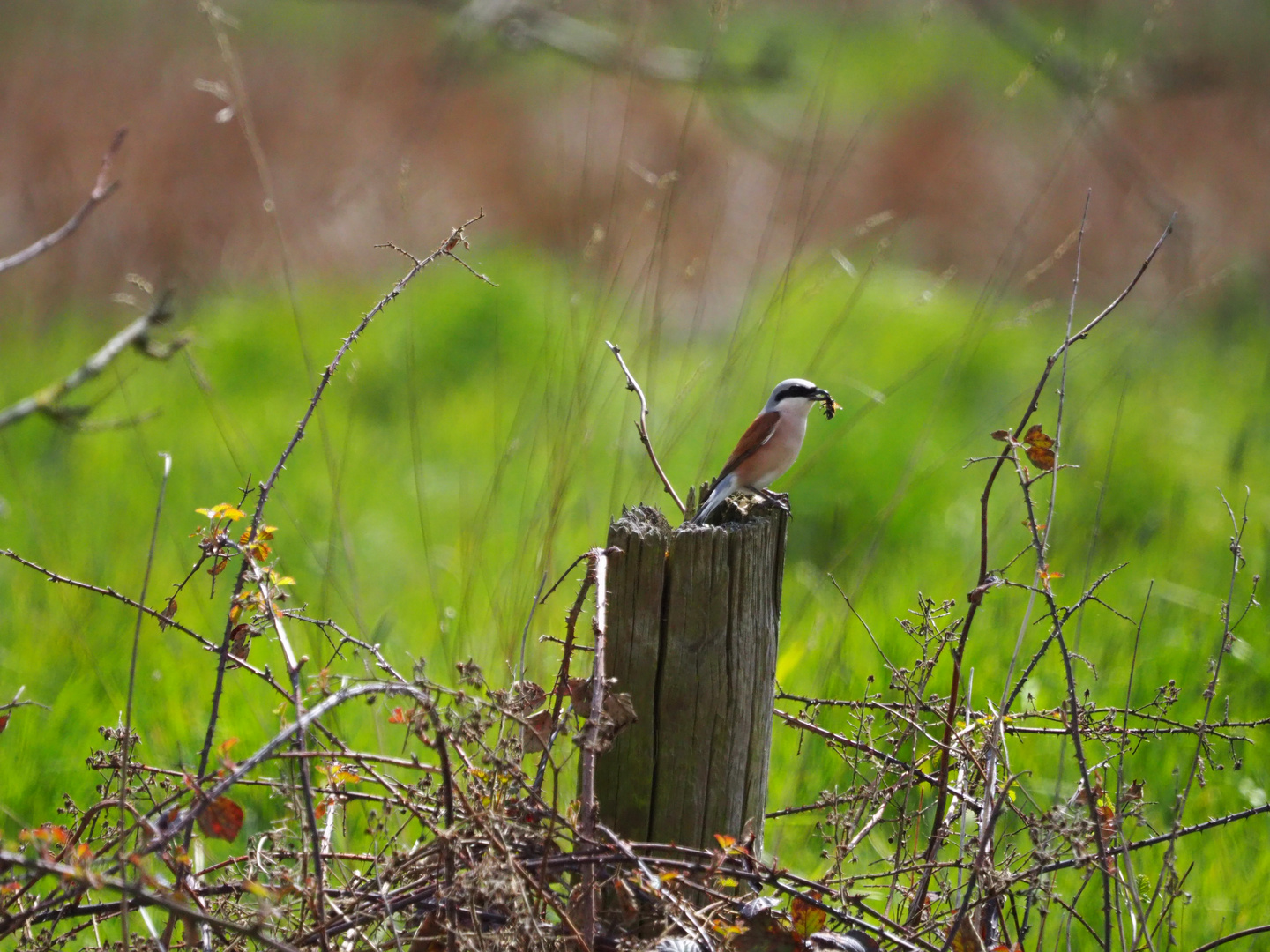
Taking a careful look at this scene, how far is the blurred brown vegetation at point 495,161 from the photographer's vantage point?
1145cm

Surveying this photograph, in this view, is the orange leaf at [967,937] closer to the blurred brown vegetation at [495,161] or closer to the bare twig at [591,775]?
the bare twig at [591,775]

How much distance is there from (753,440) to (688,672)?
153cm

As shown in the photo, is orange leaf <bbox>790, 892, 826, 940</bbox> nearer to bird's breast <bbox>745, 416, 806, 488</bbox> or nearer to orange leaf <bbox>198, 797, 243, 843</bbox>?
orange leaf <bbox>198, 797, 243, 843</bbox>

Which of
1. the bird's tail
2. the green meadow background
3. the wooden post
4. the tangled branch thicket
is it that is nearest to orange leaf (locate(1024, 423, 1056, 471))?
the tangled branch thicket

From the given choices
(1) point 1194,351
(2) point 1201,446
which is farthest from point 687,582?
(1) point 1194,351

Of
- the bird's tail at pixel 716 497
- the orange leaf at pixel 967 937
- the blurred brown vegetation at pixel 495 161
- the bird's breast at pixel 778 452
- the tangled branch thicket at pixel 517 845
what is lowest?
the orange leaf at pixel 967 937

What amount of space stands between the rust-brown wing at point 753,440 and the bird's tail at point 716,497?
1.5 inches

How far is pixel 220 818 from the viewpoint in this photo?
1.73 m

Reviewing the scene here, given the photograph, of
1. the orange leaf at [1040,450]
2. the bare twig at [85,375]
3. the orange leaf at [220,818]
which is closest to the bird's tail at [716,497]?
the orange leaf at [1040,450]

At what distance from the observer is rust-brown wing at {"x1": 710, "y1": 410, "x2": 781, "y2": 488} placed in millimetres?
3566

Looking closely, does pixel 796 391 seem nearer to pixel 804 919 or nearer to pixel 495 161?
pixel 804 919

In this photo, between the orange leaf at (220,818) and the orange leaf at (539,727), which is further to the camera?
the orange leaf at (539,727)

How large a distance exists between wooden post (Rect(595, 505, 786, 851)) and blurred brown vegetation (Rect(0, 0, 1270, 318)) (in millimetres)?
7978

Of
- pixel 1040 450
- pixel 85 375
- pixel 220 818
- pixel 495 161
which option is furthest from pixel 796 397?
pixel 495 161
